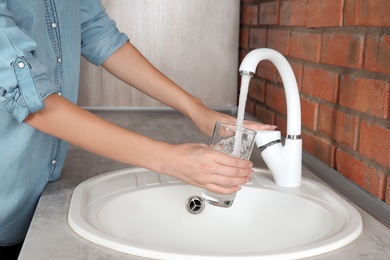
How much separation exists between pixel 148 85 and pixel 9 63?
53 cm

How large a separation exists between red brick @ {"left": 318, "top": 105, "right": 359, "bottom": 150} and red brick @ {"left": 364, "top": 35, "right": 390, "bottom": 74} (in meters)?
0.12

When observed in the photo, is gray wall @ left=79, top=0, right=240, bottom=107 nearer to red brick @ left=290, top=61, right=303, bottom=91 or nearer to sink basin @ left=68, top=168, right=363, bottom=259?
red brick @ left=290, top=61, right=303, bottom=91

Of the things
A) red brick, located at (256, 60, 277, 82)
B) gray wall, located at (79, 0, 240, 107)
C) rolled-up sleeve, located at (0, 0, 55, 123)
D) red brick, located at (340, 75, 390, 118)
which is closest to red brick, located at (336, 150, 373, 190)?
red brick, located at (340, 75, 390, 118)

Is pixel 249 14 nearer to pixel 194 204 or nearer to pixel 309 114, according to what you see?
pixel 309 114

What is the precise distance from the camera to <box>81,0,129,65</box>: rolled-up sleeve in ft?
4.39

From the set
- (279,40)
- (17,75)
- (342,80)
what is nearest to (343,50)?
(342,80)

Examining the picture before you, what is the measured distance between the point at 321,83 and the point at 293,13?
0.26m

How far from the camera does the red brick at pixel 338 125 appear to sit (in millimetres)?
1082

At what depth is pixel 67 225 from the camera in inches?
34.8

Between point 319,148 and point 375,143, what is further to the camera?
point 319,148

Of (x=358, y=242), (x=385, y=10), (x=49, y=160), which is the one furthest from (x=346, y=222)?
(x=49, y=160)

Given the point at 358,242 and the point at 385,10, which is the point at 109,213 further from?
the point at 385,10

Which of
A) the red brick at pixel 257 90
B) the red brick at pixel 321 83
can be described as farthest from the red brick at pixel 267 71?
the red brick at pixel 321 83

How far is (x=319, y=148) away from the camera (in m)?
1.25
